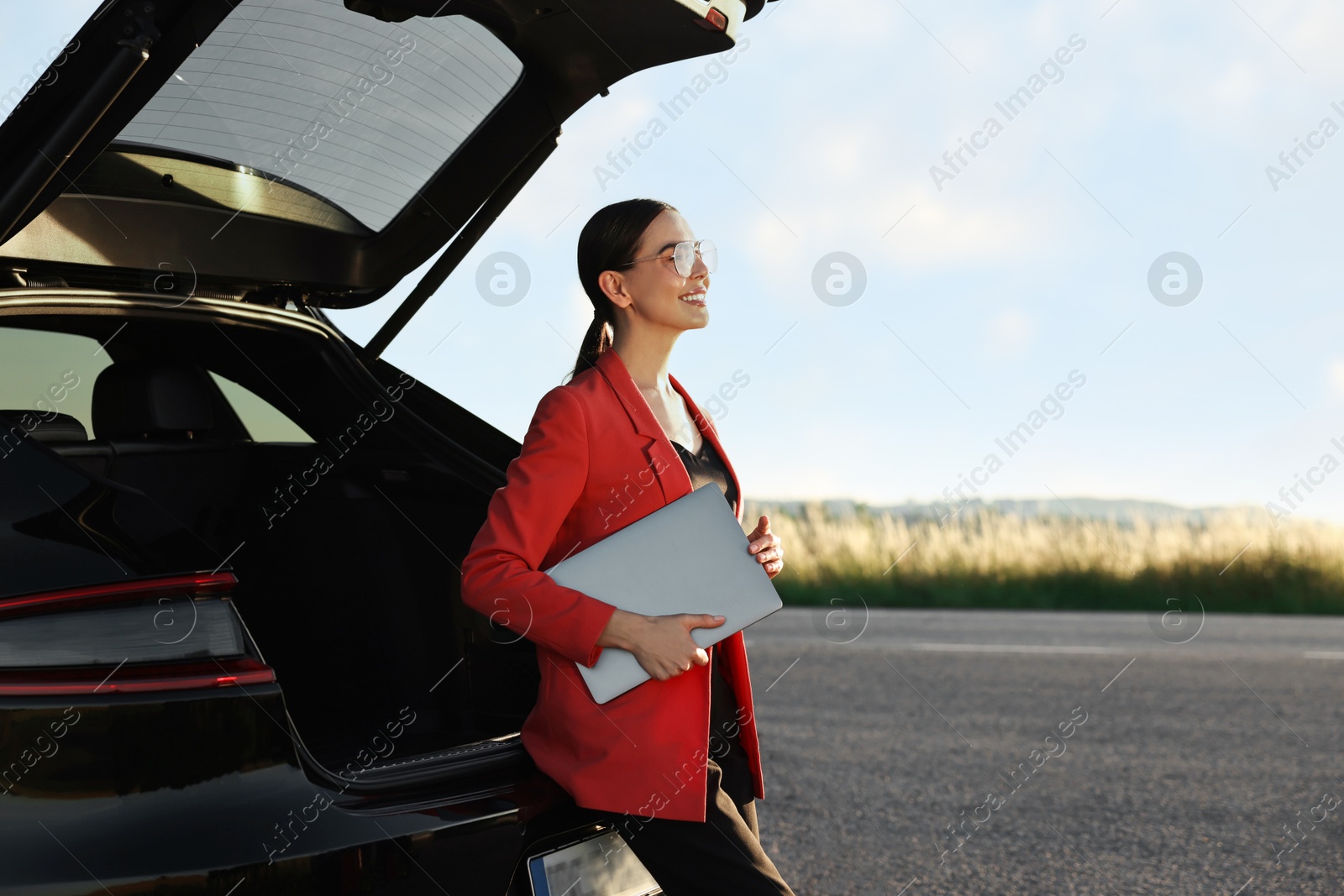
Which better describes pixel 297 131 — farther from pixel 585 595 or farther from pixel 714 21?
pixel 585 595

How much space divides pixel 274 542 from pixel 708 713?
1670mm

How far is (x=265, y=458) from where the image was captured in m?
3.27

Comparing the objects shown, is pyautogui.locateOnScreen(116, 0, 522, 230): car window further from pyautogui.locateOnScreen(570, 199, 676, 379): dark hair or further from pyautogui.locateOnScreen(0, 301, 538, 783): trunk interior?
pyautogui.locateOnScreen(570, 199, 676, 379): dark hair

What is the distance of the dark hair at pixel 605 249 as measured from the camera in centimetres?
212

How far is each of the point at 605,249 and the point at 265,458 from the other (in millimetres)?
1615

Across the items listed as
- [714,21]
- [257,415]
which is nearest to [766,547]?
[714,21]

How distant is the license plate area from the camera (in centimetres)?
194

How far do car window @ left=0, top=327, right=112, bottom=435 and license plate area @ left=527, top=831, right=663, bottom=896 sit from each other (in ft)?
5.52

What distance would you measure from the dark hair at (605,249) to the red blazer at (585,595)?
0.20 meters

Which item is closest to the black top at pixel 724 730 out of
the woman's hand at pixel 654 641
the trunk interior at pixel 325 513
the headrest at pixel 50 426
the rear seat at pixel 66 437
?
the woman's hand at pixel 654 641

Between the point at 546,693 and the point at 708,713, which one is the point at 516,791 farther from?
the point at 708,713

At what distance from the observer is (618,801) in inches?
73.9

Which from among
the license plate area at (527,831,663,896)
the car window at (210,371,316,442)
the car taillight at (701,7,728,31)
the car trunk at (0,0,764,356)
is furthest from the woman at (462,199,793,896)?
the car window at (210,371,316,442)

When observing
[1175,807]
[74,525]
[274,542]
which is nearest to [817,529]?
[1175,807]
